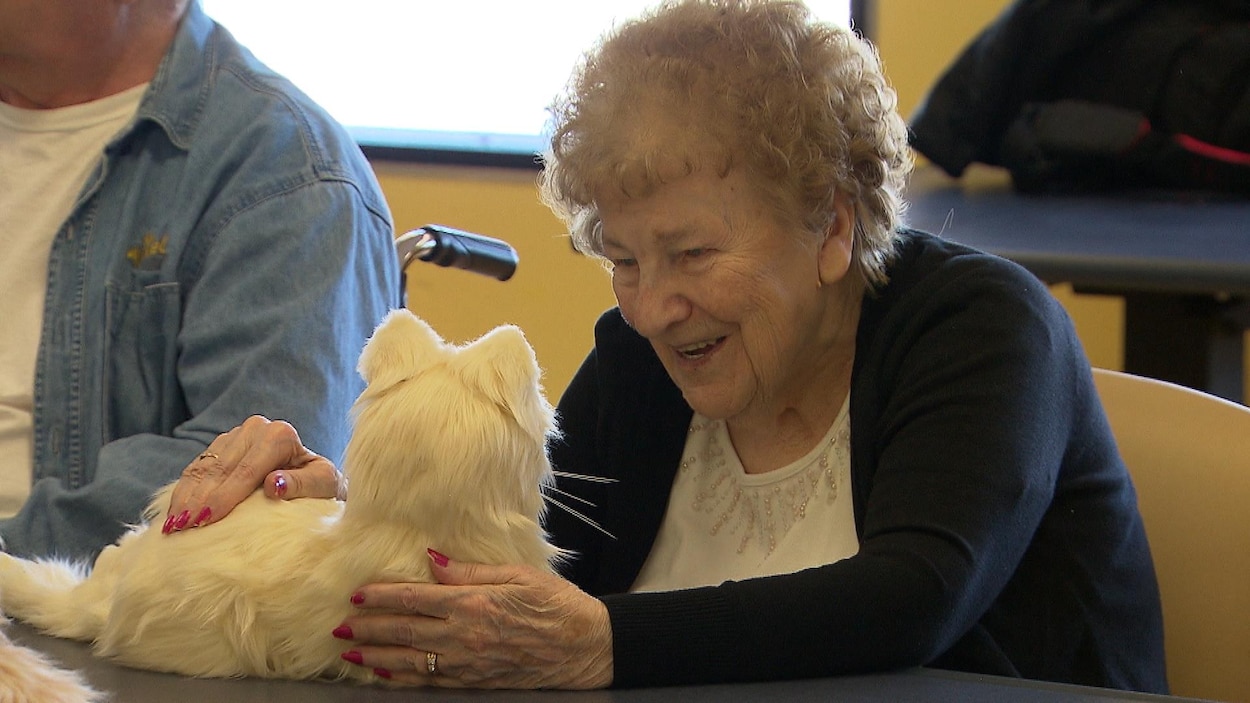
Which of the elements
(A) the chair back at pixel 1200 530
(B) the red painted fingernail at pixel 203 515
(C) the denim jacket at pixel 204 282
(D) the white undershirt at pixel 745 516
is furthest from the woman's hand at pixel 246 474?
(A) the chair back at pixel 1200 530

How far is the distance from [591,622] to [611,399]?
53cm

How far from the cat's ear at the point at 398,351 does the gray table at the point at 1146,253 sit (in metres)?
1.40

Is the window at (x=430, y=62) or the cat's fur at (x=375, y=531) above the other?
the window at (x=430, y=62)

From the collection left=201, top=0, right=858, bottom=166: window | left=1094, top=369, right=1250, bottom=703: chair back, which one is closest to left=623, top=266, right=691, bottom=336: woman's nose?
left=1094, top=369, right=1250, bottom=703: chair back

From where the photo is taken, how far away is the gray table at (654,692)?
1.00 meters

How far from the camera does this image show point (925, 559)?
1104 millimetres

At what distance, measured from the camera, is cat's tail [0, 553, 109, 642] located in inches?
45.1

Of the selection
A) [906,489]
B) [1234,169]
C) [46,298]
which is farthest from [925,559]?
[1234,169]

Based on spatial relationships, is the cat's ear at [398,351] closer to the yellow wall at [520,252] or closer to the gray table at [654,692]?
the gray table at [654,692]

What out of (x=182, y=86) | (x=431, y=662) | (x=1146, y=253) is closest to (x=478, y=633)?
(x=431, y=662)

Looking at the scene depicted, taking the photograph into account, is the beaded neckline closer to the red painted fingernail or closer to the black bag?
the red painted fingernail

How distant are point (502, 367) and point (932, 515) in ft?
1.31

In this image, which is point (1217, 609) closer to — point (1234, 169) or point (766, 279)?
point (766, 279)

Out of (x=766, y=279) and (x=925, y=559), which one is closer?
(x=925, y=559)
